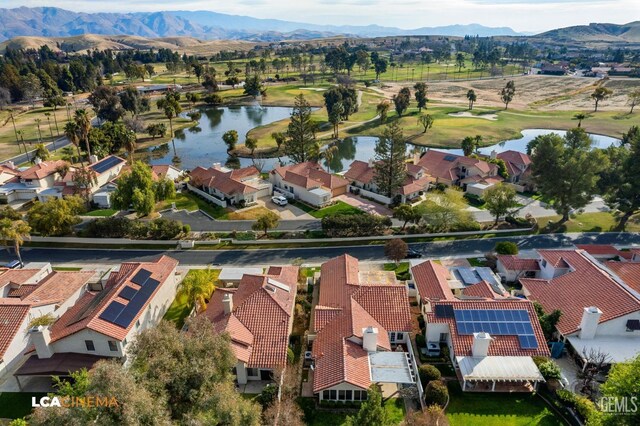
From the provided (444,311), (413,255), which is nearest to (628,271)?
(413,255)

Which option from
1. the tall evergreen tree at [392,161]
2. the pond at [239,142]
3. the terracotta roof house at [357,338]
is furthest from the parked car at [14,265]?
the tall evergreen tree at [392,161]

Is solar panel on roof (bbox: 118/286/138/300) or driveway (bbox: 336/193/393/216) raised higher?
solar panel on roof (bbox: 118/286/138/300)

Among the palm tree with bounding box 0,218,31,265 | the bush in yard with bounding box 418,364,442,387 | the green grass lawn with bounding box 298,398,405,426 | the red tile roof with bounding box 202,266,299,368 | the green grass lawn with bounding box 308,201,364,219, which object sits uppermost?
the palm tree with bounding box 0,218,31,265

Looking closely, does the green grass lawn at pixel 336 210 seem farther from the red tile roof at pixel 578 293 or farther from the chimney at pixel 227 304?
the chimney at pixel 227 304

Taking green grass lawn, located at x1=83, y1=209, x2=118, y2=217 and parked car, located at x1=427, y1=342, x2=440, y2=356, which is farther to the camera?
green grass lawn, located at x1=83, y1=209, x2=118, y2=217

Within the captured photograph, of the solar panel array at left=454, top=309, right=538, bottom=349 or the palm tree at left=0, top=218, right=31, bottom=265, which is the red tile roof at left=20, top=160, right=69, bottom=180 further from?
the solar panel array at left=454, top=309, right=538, bottom=349

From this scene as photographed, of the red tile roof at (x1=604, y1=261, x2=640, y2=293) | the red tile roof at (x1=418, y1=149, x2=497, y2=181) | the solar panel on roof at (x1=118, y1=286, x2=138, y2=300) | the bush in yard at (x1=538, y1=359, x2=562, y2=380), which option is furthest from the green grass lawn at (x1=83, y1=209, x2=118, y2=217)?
the red tile roof at (x1=604, y1=261, x2=640, y2=293)
